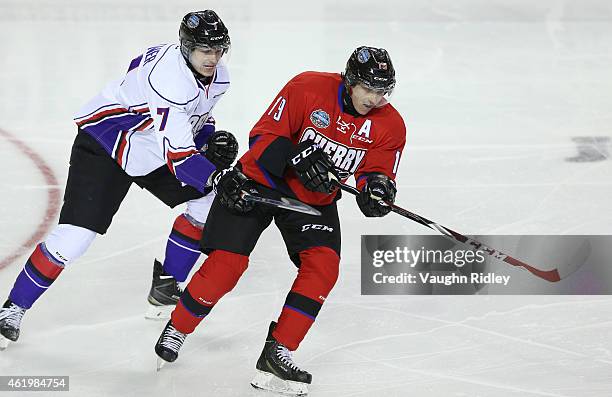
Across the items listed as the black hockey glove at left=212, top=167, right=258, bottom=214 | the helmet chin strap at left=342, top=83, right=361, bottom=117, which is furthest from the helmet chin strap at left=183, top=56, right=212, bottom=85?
the helmet chin strap at left=342, top=83, right=361, bottom=117

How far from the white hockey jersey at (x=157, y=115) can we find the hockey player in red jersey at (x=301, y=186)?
0.17 m

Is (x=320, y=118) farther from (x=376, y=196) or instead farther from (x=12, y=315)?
(x=12, y=315)

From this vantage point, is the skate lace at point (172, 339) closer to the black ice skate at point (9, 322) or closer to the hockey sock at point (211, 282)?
the hockey sock at point (211, 282)

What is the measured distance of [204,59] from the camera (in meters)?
3.37

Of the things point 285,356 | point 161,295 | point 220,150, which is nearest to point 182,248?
point 161,295

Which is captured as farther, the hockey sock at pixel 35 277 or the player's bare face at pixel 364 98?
the hockey sock at pixel 35 277

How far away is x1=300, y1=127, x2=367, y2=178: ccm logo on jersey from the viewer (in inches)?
130

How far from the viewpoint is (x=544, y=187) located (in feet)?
16.0

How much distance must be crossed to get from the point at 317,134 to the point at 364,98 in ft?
0.63

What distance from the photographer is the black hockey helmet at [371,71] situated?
317 centimetres

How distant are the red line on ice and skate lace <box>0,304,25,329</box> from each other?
567 millimetres

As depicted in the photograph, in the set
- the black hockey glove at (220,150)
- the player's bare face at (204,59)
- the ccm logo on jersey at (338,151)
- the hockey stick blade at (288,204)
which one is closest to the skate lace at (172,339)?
the hockey stick blade at (288,204)

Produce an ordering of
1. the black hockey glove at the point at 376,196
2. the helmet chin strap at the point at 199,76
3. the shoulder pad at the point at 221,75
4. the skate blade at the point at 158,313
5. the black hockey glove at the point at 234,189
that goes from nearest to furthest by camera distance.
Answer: the black hockey glove at the point at 234,189 → the black hockey glove at the point at 376,196 → the helmet chin strap at the point at 199,76 → the shoulder pad at the point at 221,75 → the skate blade at the point at 158,313

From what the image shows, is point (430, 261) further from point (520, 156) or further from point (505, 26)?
point (505, 26)
